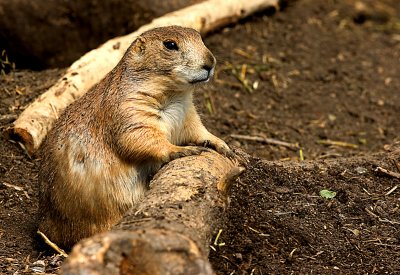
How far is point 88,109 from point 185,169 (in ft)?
4.02

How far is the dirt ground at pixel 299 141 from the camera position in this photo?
4.97 meters

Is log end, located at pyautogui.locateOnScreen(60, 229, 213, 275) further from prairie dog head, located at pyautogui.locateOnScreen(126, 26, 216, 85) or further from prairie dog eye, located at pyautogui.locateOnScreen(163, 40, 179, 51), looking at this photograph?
prairie dog eye, located at pyautogui.locateOnScreen(163, 40, 179, 51)

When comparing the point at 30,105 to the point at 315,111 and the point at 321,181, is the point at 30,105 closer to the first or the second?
the point at 321,181

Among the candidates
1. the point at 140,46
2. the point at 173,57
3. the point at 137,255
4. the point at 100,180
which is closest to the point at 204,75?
the point at 173,57

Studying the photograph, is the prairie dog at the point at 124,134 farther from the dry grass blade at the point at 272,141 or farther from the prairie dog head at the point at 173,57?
the dry grass blade at the point at 272,141

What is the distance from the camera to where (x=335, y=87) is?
9.33 m

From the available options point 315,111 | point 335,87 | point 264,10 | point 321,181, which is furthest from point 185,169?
point 264,10

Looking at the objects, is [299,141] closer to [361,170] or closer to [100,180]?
[361,170]

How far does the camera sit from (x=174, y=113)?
5.32m

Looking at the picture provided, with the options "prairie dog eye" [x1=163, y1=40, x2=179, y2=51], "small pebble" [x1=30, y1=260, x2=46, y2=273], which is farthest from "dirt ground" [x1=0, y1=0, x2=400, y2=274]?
"prairie dog eye" [x1=163, y1=40, x2=179, y2=51]

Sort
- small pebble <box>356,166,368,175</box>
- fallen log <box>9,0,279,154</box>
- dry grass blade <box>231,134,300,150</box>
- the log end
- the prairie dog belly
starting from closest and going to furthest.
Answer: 1. the log end
2. the prairie dog belly
3. small pebble <box>356,166,368,175</box>
4. fallen log <box>9,0,279,154</box>
5. dry grass blade <box>231,134,300,150</box>

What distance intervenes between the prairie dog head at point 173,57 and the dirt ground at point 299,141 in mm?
976

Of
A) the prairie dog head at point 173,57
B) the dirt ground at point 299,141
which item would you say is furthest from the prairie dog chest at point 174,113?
the dirt ground at point 299,141

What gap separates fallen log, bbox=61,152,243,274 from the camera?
3.45 meters
